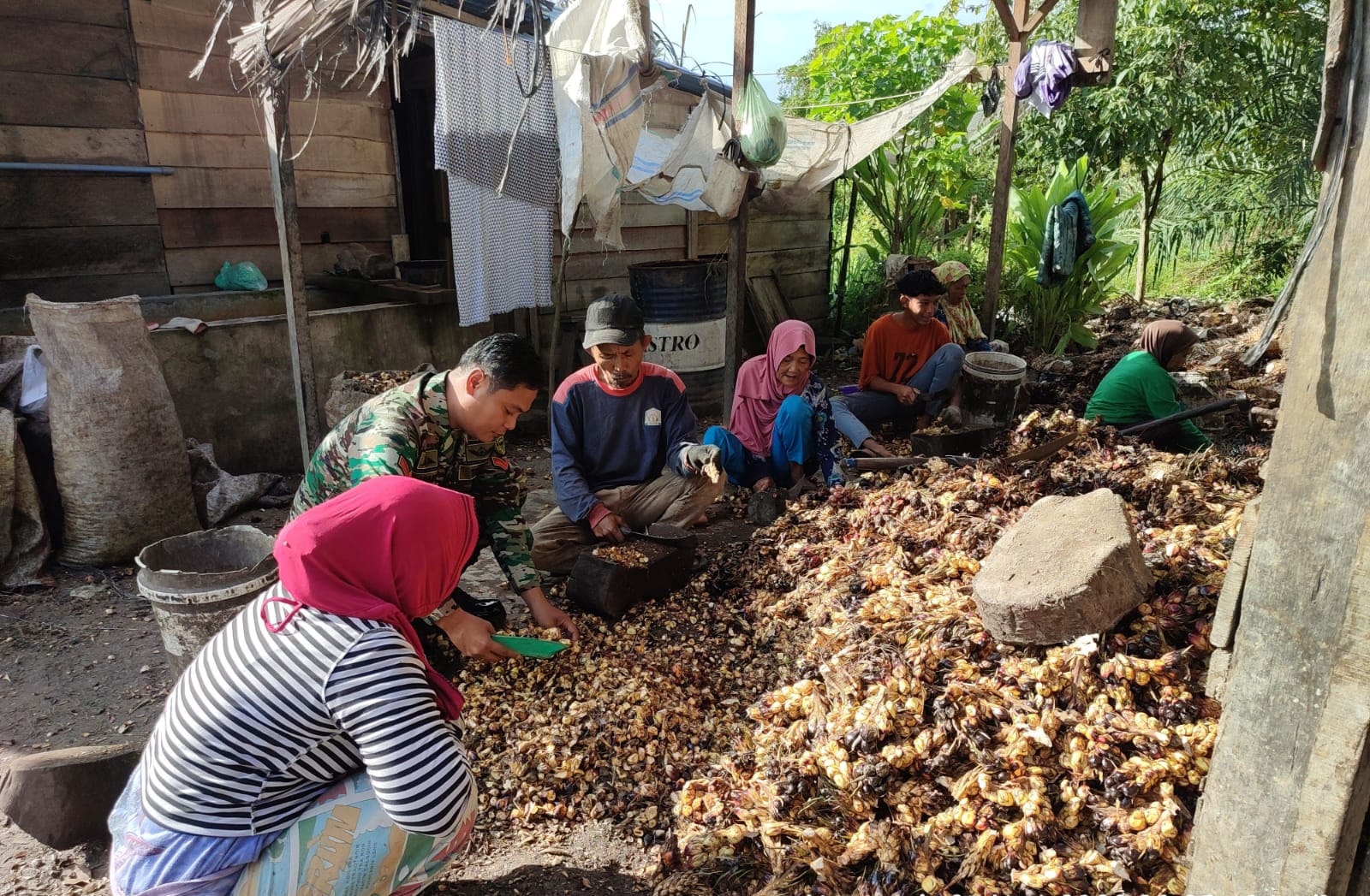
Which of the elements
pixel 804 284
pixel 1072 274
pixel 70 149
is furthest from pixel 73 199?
pixel 1072 274

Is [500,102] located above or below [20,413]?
above

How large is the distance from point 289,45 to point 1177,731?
450cm

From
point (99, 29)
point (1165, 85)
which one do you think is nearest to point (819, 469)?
point (99, 29)

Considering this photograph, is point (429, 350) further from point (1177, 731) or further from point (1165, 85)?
point (1165, 85)

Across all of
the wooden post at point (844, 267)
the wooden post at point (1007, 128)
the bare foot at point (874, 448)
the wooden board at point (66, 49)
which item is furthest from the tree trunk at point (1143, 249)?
the wooden board at point (66, 49)

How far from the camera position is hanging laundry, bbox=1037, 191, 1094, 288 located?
7918mm

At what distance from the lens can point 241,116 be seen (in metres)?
6.17

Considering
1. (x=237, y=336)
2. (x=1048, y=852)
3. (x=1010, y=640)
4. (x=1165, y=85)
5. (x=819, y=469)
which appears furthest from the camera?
(x=1165, y=85)

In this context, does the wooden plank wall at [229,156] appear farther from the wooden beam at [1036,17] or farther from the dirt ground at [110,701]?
the wooden beam at [1036,17]

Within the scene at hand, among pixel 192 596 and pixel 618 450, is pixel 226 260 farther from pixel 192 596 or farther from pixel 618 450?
pixel 192 596

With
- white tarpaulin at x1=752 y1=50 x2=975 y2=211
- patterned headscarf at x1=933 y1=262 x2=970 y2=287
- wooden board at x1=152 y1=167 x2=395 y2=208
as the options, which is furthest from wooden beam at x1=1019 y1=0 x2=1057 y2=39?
wooden board at x1=152 y1=167 x2=395 y2=208

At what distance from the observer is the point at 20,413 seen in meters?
4.23

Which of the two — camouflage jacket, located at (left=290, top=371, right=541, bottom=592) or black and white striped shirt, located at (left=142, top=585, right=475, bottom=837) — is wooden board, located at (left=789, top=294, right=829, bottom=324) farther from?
black and white striped shirt, located at (left=142, top=585, right=475, bottom=837)

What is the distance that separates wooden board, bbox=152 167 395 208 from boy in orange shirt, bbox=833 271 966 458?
4404mm
